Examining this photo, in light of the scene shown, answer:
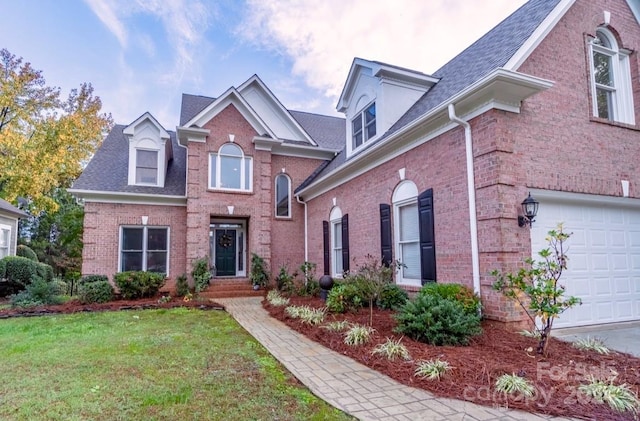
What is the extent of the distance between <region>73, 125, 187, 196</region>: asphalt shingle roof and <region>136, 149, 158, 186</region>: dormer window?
0.36m

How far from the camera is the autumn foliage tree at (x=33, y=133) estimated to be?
656 inches

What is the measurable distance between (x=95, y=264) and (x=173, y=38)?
9.41 meters

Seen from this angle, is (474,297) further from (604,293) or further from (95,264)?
(95,264)

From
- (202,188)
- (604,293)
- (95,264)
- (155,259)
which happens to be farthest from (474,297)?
(95,264)

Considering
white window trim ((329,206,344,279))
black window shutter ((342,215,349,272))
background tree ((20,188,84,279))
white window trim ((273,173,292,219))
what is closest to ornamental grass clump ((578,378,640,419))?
black window shutter ((342,215,349,272))

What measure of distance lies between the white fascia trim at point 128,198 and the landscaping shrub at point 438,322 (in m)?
10.5

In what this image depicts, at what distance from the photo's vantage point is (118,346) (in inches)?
223

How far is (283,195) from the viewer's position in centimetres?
1494

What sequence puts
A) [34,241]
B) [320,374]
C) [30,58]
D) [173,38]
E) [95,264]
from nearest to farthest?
1. [320,374]
2. [95,264]
3. [173,38]
4. [30,58]
5. [34,241]

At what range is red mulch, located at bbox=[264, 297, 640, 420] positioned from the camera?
3.21 m

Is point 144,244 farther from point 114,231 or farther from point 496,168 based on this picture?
point 496,168

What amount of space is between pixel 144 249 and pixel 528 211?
40.9 ft

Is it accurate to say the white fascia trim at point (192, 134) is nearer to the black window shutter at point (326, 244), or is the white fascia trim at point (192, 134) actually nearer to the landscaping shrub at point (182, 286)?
the landscaping shrub at point (182, 286)

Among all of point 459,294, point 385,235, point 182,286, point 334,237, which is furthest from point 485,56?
point 182,286
